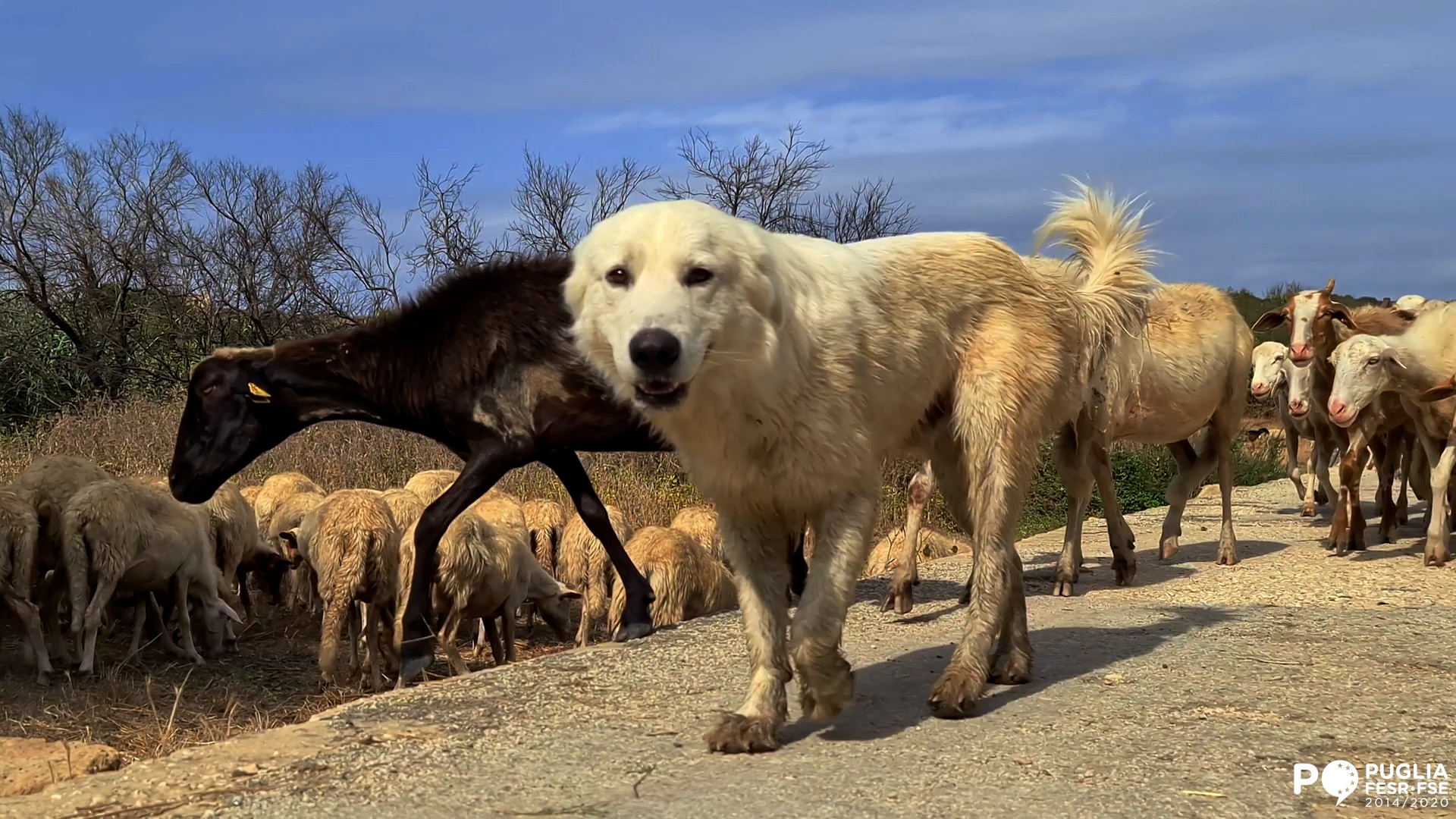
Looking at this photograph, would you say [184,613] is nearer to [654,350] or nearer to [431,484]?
[431,484]

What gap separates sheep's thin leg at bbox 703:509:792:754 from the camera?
538 centimetres

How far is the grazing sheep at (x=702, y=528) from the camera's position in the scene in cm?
1249

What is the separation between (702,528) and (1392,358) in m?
6.17

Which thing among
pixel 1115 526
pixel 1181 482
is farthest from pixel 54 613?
pixel 1181 482

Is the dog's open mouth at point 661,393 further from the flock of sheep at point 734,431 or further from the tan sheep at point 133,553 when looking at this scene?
the tan sheep at point 133,553

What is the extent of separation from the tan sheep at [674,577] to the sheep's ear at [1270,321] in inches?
252

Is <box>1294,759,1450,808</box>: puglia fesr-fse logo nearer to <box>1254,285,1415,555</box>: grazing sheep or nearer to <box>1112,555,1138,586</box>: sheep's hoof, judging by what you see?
<box>1112,555,1138,586</box>: sheep's hoof

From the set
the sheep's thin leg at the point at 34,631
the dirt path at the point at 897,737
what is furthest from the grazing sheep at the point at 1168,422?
the sheep's thin leg at the point at 34,631

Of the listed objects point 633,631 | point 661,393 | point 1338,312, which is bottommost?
point 633,631

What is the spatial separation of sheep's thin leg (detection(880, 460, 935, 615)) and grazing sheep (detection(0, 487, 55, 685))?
18.7 feet

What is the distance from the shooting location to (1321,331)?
13.0m

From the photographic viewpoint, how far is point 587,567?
1120 cm

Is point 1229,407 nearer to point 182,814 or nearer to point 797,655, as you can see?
point 797,655

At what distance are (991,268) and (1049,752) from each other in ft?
7.61
